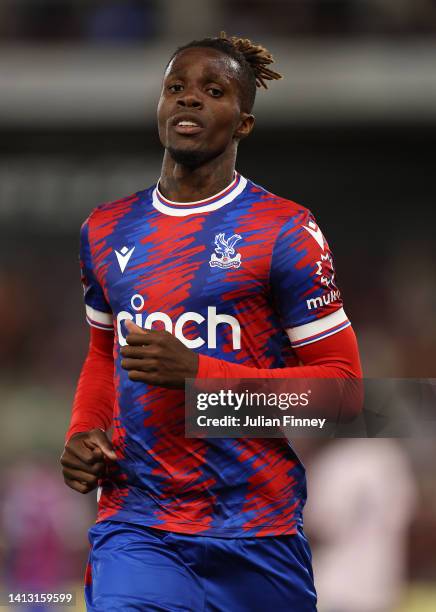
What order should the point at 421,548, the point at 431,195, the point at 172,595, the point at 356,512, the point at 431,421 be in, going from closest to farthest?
the point at 172,595 → the point at 431,421 → the point at 356,512 → the point at 421,548 → the point at 431,195

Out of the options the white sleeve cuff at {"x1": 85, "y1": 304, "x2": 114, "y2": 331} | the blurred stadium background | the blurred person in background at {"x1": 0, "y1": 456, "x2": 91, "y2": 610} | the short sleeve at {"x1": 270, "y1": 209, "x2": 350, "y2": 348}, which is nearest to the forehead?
the short sleeve at {"x1": 270, "y1": 209, "x2": 350, "y2": 348}

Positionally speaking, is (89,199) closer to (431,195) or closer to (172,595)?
(431,195)

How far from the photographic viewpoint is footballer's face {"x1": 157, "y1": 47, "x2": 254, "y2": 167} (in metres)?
3.68

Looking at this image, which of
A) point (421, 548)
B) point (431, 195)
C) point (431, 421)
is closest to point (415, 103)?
point (431, 195)

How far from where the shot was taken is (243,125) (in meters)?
3.85

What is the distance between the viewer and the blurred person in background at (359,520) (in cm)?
770

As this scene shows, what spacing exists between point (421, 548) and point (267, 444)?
7185 mm

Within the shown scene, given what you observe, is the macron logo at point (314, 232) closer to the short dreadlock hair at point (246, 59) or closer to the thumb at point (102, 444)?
the short dreadlock hair at point (246, 59)

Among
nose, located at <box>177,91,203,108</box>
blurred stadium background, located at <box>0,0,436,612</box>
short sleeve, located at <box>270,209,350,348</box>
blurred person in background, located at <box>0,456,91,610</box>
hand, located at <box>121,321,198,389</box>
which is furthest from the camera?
blurred stadium background, located at <box>0,0,436,612</box>

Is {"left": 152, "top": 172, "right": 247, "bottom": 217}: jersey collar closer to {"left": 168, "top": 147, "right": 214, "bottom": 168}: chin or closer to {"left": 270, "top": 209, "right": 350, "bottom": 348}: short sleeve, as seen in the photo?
{"left": 168, "top": 147, "right": 214, "bottom": 168}: chin

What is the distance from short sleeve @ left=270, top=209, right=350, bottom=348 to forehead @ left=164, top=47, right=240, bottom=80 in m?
0.49

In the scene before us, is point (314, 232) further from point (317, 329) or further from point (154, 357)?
point (154, 357)

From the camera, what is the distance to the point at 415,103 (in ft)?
Result: 48.0

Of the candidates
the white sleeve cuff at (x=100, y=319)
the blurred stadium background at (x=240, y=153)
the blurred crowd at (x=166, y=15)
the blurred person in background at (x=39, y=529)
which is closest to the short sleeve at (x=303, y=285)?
the white sleeve cuff at (x=100, y=319)
